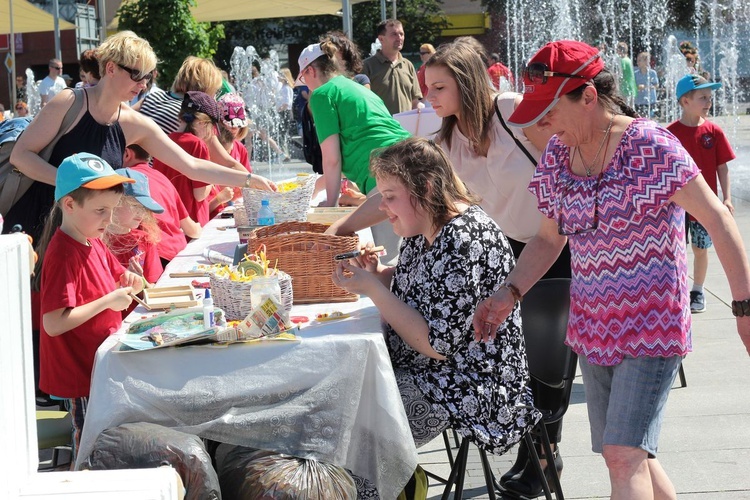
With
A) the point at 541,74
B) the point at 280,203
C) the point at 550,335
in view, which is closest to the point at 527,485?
the point at 550,335

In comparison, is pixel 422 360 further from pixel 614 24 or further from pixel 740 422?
pixel 614 24

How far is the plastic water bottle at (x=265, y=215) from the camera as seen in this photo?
460 cm

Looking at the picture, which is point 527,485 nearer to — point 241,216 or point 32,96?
point 241,216

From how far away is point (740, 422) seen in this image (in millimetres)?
4777

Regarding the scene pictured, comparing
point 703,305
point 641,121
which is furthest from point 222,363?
point 703,305

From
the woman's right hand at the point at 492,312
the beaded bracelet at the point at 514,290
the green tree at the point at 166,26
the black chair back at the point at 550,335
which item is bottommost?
the black chair back at the point at 550,335

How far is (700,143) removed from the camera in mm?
6762

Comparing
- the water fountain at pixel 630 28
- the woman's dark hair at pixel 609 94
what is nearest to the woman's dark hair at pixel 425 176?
the woman's dark hair at pixel 609 94

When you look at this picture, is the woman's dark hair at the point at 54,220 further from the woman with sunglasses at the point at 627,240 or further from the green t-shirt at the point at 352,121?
the green t-shirt at the point at 352,121

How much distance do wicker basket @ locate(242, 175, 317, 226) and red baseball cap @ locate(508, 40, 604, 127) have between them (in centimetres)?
201

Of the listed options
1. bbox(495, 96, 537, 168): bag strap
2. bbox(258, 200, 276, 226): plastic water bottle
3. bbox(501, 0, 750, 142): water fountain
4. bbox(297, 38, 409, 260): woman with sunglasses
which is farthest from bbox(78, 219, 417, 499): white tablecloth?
bbox(501, 0, 750, 142): water fountain

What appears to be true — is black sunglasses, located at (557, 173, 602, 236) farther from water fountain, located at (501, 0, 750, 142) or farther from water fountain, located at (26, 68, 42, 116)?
water fountain, located at (501, 0, 750, 142)

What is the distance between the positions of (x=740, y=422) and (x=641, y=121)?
2.45 meters

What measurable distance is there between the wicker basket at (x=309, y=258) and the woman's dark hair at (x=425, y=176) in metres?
0.40
